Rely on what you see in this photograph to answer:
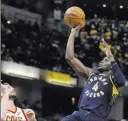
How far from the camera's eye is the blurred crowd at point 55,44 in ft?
75.5

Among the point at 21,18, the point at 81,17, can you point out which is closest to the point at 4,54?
the point at 21,18

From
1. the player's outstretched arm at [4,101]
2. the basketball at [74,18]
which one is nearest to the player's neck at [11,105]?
the player's outstretched arm at [4,101]

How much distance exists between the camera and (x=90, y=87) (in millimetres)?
6250

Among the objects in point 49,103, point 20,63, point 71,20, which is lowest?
point 49,103

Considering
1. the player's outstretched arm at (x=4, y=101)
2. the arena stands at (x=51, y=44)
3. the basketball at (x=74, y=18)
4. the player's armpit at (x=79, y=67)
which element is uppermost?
the basketball at (x=74, y=18)

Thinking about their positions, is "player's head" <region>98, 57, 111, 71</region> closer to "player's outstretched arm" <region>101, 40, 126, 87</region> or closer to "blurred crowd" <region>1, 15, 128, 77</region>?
"player's outstretched arm" <region>101, 40, 126, 87</region>

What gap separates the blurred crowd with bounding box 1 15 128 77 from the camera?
23.0m

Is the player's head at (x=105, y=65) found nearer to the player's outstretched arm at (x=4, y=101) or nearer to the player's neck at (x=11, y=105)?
the player's neck at (x=11, y=105)

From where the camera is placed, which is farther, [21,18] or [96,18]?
[96,18]

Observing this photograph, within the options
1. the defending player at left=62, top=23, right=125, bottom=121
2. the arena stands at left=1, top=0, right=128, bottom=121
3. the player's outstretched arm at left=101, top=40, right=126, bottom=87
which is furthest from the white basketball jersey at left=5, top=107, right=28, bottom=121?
the arena stands at left=1, top=0, right=128, bottom=121

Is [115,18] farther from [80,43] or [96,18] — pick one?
[80,43]

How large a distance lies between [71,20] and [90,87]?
95 centimetres

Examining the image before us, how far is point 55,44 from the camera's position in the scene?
83.4 feet

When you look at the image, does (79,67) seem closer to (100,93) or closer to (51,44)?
(100,93)
